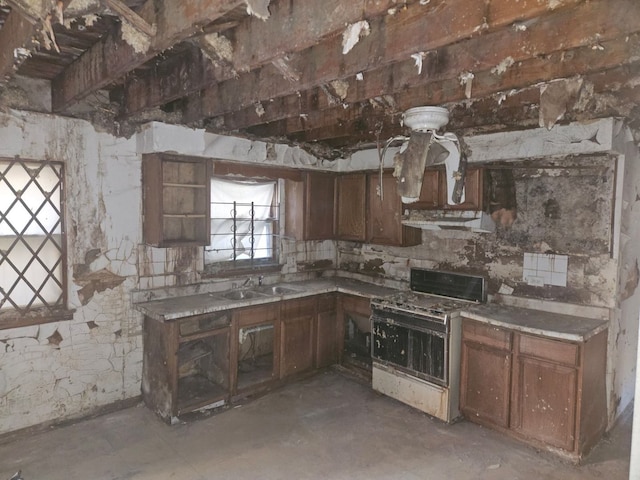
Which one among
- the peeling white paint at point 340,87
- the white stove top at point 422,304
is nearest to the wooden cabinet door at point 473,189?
the white stove top at point 422,304

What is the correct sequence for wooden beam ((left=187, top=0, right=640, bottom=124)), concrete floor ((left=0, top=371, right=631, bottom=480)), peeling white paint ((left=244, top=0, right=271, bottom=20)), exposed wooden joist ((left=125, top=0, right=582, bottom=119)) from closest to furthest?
peeling white paint ((left=244, top=0, right=271, bottom=20)) < exposed wooden joist ((left=125, top=0, right=582, bottom=119)) < wooden beam ((left=187, top=0, right=640, bottom=124)) < concrete floor ((left=0, top=371, right=631, bottom=480))

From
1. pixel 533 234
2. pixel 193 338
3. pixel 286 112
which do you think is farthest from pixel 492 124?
pixel 193 338

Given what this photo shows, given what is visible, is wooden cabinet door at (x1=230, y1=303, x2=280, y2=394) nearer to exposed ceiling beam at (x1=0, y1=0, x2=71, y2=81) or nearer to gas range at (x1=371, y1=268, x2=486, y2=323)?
gas range at (x1=371, y1=268, x2=486, y2=323)

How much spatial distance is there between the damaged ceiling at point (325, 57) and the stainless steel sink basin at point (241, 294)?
161 cm

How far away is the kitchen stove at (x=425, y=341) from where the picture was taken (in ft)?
11.4

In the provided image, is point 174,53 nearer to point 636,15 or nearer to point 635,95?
point 636,15

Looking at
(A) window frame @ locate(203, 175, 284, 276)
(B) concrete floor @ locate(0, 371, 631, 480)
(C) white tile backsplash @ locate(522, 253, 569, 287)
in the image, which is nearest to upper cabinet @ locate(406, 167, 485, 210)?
(C) white tile backsplash @ locate(522, 253, 569, 287)

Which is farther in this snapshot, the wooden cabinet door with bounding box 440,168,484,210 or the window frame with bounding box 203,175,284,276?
the window frame with bounding box 203,175,284,276

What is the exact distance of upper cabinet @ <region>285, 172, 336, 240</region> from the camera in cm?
462

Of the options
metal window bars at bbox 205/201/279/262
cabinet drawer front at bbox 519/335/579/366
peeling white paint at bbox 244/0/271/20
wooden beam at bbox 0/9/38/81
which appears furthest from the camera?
metal window bars at bbox 205/201/279/262

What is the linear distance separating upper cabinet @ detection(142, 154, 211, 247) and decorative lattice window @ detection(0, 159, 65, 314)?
0.64 metres

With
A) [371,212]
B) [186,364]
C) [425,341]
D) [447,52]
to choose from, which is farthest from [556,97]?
[186,364]

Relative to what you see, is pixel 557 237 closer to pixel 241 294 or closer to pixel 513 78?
pixel 513 78

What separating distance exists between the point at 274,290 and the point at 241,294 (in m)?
0.39
